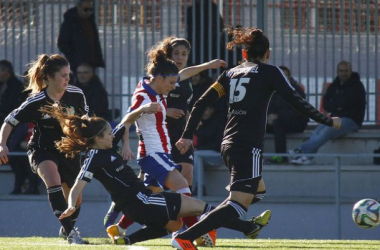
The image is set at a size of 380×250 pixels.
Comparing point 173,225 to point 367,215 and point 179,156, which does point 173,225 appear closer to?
point 179,156

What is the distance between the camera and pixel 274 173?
13141 mm

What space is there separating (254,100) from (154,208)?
1.16 meters

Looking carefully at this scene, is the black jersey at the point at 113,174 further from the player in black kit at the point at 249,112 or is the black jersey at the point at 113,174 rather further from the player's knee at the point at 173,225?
the player in black kit at the point at 249,112

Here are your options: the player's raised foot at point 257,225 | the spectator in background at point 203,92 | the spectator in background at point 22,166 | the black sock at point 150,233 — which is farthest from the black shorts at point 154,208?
the spectator in background at point 22,166

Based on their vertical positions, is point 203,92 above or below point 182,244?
above

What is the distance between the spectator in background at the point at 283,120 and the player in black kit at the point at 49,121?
16.5 ft

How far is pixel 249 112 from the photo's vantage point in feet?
24.8

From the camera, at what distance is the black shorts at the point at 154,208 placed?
25.3 feet

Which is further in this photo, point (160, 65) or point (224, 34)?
point (224, 34)

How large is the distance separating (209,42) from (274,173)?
232 centimetres

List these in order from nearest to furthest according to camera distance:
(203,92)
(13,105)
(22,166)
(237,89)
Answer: (237,89), (203,92), (22,166), (13,105)

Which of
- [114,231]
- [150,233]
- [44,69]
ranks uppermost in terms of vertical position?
[44,69]

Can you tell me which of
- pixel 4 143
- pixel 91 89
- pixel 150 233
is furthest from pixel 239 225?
pixel 91 89

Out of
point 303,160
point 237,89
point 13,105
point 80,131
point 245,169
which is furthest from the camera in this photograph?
point 13,105
